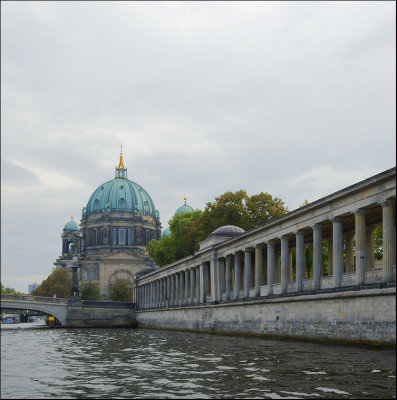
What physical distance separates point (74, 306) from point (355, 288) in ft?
212

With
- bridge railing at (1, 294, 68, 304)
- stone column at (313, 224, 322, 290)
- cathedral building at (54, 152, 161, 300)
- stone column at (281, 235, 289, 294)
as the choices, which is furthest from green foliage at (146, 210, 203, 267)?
cathedral building at (54, 152, 161, 300)

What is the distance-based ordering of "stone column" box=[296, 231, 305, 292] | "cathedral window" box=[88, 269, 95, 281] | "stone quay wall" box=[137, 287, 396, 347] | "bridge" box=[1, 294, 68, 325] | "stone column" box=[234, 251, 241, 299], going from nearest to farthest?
1. "stone quay wall" box=[137, 287, 396, 347]
2. "stone column" box=[296, 231, 305, 292]
3. "stone column" box=[234, 251, 241, 299]
4. "bridge" box=[1, 294, 68, 325]
5. "cathedral window" box=[88, 269, 95, 281]

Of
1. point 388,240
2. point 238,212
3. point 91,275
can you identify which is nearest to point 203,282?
point 238,212

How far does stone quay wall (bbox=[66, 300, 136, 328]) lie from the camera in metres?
87.2

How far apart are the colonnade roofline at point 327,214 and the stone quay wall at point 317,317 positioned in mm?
4162

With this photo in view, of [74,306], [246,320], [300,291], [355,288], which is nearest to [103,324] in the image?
[74,306]

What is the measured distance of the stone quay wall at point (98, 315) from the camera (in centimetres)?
8719

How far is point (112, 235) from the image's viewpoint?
170250 millimetres

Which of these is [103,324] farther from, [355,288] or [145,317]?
[355,288]

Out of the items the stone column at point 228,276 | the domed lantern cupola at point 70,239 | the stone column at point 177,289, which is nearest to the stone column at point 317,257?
the stone column at point 228,276

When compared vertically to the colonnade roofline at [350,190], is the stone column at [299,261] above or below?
below

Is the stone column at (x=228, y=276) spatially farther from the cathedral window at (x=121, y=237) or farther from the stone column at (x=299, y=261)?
the cathedral window at (x=121, y=237)

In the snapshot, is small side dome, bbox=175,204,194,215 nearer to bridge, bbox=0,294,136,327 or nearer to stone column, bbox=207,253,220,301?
bridge, bbox=0,294,136,327

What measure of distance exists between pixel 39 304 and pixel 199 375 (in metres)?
71.0
